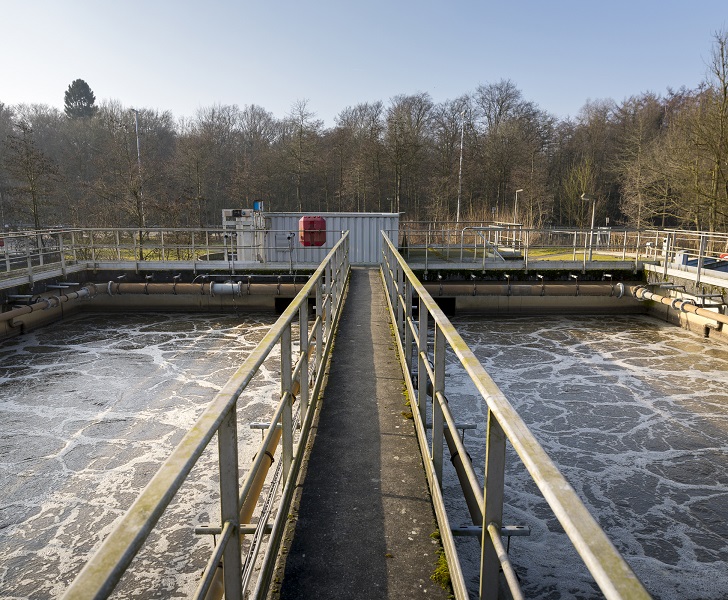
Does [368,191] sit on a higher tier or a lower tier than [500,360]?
higher

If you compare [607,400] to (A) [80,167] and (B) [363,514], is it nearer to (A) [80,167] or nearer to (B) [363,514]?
(B) [363,514]

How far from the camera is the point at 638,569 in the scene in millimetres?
5441

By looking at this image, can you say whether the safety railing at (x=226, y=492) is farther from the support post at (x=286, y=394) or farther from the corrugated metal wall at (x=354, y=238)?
the corrugated metal wall at (x=354, y=238)

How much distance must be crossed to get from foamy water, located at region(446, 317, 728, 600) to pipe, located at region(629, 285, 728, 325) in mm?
666

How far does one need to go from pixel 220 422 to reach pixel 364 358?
4.34 m

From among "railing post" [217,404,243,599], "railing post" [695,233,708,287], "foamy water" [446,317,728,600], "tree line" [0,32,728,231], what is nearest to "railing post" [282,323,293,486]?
"railing post" [217,404,243,599]

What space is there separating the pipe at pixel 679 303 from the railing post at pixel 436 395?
12897mm

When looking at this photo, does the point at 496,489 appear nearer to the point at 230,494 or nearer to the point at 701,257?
the point at 230,494

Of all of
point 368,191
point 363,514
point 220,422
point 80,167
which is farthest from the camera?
point 80,167

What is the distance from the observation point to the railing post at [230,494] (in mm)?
1842

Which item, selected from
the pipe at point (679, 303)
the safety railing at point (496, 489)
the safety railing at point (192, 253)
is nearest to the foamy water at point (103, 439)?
the safety railing at point (192, 253)

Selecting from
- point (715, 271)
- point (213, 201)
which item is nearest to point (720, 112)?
point (715, 271)

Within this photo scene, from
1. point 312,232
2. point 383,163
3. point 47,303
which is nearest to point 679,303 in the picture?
point 312,232

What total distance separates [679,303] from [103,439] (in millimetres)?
13559
